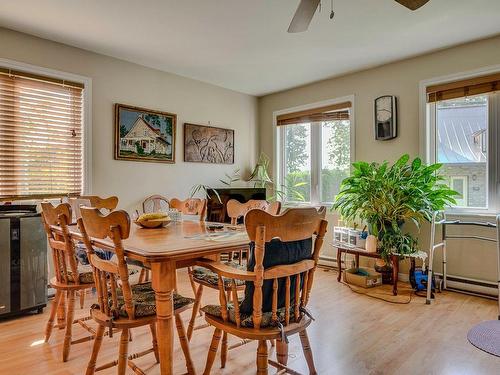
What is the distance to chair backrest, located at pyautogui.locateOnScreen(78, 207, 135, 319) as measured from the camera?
1499mm

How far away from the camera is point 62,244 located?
80.8 inches

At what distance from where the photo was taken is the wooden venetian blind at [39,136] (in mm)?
3088

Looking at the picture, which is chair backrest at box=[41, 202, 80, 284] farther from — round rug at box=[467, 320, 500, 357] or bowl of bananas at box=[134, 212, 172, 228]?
round rug at box=[467, 320, 500, 357]

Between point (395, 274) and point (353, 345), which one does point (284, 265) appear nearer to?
point (353, 345)

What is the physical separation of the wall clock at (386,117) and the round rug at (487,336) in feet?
7.00

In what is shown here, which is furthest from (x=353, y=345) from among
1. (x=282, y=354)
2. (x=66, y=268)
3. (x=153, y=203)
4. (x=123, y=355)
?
(x=153, y=203)

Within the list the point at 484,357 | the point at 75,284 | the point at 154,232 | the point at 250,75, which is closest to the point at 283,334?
the point at 154,232

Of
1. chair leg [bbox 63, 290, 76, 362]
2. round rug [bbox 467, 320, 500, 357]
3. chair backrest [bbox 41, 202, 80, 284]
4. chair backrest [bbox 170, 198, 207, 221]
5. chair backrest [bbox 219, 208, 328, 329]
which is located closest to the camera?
chair backrest [bbox 219, 208, 328, 329]

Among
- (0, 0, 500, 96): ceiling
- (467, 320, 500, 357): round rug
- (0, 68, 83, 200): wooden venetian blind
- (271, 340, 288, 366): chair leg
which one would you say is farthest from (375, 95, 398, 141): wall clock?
(0, 68, 83, 200): wooden venetian blind

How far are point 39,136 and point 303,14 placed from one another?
8.84 ft

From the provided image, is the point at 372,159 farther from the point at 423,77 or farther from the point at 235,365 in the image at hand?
the point at 235,365

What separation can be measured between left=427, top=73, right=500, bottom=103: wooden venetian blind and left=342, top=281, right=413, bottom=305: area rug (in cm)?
204

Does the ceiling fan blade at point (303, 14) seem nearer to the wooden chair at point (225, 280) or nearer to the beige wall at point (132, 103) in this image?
the wooden chair at point (225, 280)

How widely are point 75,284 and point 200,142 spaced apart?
280 centimetres
